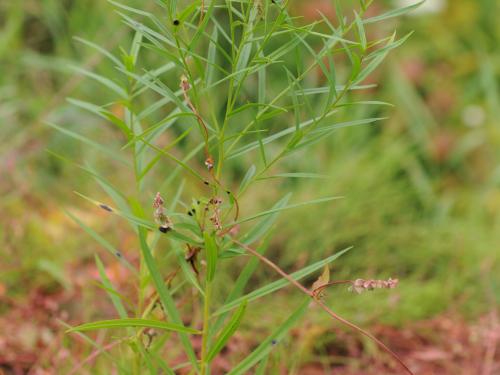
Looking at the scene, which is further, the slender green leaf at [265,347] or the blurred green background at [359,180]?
the blurred green background at [359,180]

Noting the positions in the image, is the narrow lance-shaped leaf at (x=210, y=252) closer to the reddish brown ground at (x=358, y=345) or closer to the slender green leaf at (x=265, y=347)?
the slender green leaf at (x=265, y=347)

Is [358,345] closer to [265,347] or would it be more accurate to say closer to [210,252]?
[265,347]

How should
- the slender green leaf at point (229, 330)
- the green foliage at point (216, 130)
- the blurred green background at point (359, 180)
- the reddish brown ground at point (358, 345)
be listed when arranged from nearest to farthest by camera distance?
1. the green foliage at point (216, 130)
2. the slender green leaf at point (229, 330)
3. the reddish brown ground at point (358, 345)
4. the blurred green background at point (359, 180)

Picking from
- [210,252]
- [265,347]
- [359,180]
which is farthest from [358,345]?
[210,252]

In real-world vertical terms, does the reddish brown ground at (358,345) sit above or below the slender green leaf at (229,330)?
below

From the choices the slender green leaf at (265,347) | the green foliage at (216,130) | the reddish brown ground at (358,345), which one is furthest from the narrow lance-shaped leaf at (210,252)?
the reddish brown ground at (358,345)

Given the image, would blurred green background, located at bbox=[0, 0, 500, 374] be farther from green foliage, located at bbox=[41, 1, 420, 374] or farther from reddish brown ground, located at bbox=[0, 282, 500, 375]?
green foliage, located at bbox=[41, 1, 420, 374]

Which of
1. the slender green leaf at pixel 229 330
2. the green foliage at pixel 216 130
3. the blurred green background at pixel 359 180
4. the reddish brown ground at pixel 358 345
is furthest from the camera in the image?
the blurred green background at pixel 359 180

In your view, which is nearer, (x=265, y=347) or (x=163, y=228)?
(x=163, y=228)

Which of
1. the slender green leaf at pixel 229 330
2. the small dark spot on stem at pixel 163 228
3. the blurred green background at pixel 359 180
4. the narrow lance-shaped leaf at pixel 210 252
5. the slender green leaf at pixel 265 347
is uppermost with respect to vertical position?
the small dark spot on stem at pixel 163 228

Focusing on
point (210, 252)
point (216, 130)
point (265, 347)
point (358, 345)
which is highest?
point (216, 130)
